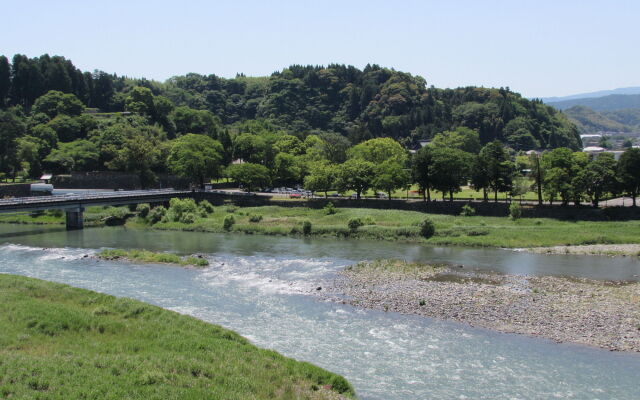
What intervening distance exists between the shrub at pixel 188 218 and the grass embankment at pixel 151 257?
1968 cm

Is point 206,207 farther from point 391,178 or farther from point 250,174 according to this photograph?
point 391,178

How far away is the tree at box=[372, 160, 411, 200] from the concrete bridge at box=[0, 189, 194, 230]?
28341 millimetres

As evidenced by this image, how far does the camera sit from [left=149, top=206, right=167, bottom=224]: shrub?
73938 millimetres

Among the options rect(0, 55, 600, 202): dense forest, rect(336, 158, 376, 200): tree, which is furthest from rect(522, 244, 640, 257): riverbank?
rect(336, 158, 376, 200): tree

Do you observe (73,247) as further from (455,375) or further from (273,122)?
(273,122)

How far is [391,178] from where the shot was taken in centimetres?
7544

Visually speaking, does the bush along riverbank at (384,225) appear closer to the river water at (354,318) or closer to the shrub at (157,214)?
the shrub at (157,214)

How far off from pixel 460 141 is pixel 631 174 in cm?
6921

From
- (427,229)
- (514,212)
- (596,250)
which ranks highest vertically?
(514,212)

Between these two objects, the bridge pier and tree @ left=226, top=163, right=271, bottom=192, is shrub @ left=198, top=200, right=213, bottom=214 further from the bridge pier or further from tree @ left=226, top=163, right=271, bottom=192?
the bridge pier

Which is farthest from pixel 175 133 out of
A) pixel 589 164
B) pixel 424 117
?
pixel 589 164

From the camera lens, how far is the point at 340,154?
346ft

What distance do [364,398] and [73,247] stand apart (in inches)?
1708

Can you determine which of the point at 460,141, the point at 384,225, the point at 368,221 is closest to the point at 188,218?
the point at 368,221
